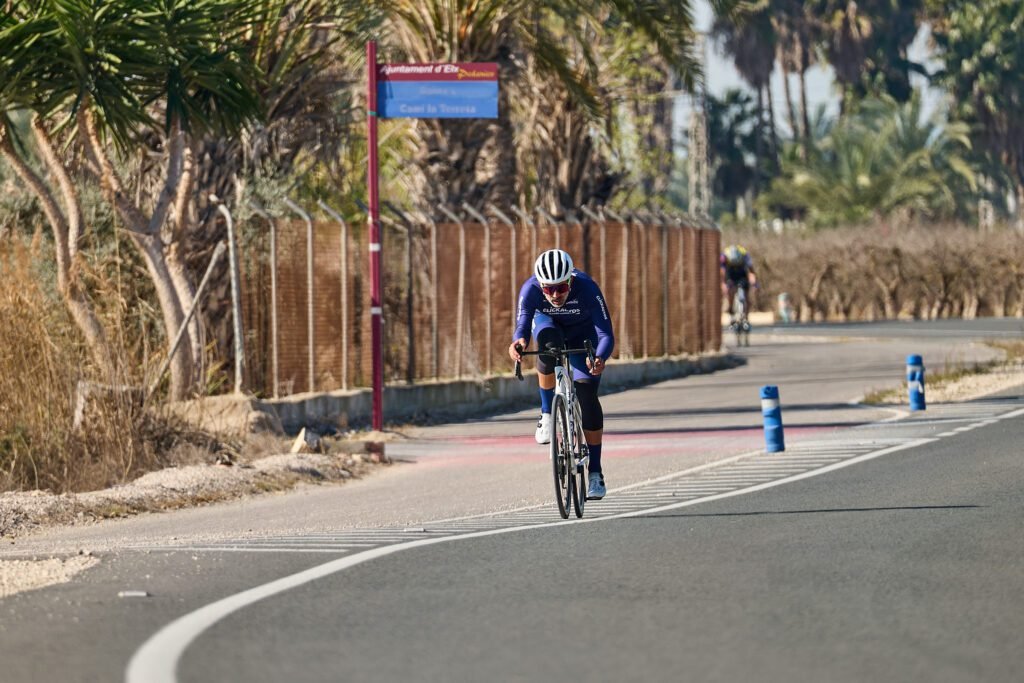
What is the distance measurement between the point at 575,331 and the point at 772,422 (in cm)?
462

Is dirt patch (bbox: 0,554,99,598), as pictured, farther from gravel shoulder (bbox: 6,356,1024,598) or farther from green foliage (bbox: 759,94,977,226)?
green foliage (bbox: 759,94,977,226)

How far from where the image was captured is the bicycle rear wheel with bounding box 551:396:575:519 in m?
11.3

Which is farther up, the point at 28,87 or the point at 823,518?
the point at 28,87

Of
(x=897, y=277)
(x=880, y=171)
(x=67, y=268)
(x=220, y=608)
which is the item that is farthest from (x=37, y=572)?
(x=880, y=171)

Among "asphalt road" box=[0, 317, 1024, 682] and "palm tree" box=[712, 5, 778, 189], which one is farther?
"palm tree" box=[712, 5, 778, 189]

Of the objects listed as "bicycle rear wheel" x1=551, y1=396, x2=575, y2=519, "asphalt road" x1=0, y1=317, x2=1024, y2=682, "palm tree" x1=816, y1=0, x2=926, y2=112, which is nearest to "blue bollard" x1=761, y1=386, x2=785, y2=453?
"asphalt road" x1=0, y1=317, x2=1024, y2=682

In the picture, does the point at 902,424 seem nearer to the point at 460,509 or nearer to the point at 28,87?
the point at 460,509

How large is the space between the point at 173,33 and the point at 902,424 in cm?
830

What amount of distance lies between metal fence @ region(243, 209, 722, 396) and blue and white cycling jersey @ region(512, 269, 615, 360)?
7.49 metres

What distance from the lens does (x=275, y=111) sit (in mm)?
21156

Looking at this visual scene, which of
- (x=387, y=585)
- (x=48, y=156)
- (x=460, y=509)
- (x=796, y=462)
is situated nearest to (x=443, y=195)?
(x=48, y=156)

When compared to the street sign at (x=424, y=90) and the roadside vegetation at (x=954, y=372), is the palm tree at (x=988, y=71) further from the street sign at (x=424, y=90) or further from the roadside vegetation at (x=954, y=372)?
the street sign at (x=424, y=90)

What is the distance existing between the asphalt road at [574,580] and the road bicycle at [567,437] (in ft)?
0.79

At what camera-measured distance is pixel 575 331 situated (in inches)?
470
